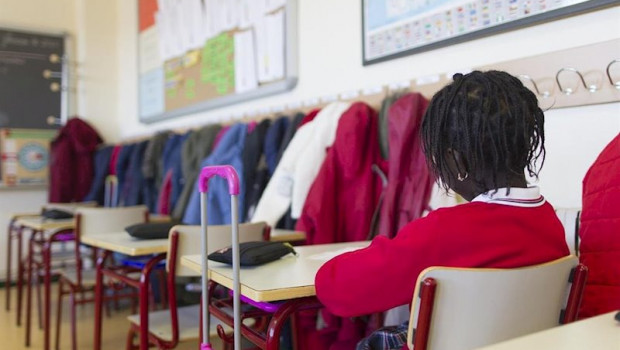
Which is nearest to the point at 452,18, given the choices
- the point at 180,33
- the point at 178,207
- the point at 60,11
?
the point at 178,207

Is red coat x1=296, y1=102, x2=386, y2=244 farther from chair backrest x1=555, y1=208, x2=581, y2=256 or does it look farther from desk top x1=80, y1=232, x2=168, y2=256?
chair backrest x1=555, y1=208, x2=581, y2=256

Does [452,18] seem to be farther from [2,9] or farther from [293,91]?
[2,9]

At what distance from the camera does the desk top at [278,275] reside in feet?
4.02

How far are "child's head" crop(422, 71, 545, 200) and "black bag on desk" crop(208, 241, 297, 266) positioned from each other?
1.75ft

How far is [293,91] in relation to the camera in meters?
3.11

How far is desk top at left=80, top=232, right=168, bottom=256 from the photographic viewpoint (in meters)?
1.96

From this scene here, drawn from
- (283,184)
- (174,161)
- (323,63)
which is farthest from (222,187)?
(174,161)

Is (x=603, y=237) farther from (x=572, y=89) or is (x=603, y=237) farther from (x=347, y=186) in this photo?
(x=347, y=186)

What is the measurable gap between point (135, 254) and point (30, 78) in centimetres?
364

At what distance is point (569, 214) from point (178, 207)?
2.40 meters

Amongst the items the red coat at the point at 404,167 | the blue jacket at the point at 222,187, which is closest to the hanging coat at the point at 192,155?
the blue jacket at the point at 222,187

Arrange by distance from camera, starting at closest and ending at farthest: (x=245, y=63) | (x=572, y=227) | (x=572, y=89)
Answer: (x=572, y=227)
(x=572, y=89)
(x=245, y=63)

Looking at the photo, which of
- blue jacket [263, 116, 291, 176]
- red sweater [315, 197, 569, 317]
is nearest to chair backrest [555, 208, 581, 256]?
red sweater [315, 197, 569, 317]

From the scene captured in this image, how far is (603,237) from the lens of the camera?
1325 millimetres
